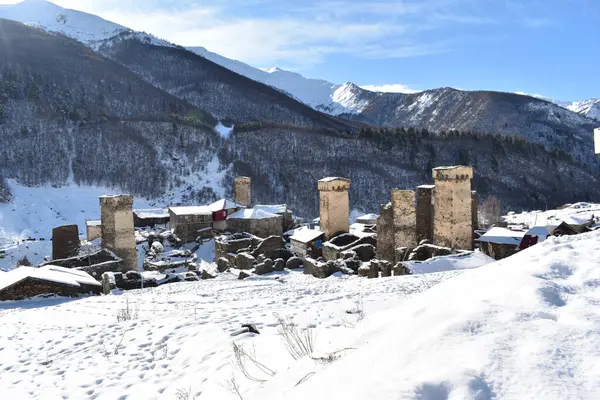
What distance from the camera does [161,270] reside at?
27.7 metres

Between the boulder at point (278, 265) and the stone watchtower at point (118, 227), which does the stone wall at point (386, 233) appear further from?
the stone watchtower at point (118, 227)

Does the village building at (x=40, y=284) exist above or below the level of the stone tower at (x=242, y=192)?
below

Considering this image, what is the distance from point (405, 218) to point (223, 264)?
1196 cm

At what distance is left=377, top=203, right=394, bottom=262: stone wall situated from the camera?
2212 centimetres

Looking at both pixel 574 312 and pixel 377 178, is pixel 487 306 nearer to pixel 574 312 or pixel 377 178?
pixel 574 312

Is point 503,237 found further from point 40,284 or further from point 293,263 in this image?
point 40,284

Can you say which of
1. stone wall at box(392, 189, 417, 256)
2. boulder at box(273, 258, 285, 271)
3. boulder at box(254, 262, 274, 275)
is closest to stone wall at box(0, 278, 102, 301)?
boulder at box(254, 262, 274, 275)

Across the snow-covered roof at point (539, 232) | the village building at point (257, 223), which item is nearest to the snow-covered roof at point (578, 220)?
the snow-covered roof at point (539, 232)

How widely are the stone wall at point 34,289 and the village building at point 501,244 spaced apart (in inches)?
683

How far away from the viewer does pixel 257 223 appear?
125ft

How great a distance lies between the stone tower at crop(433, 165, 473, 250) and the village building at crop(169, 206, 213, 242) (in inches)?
958

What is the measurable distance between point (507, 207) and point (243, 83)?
104794 mm

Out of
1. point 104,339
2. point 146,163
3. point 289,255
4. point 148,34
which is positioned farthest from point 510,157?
point 148,34

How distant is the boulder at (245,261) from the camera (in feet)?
80.5
